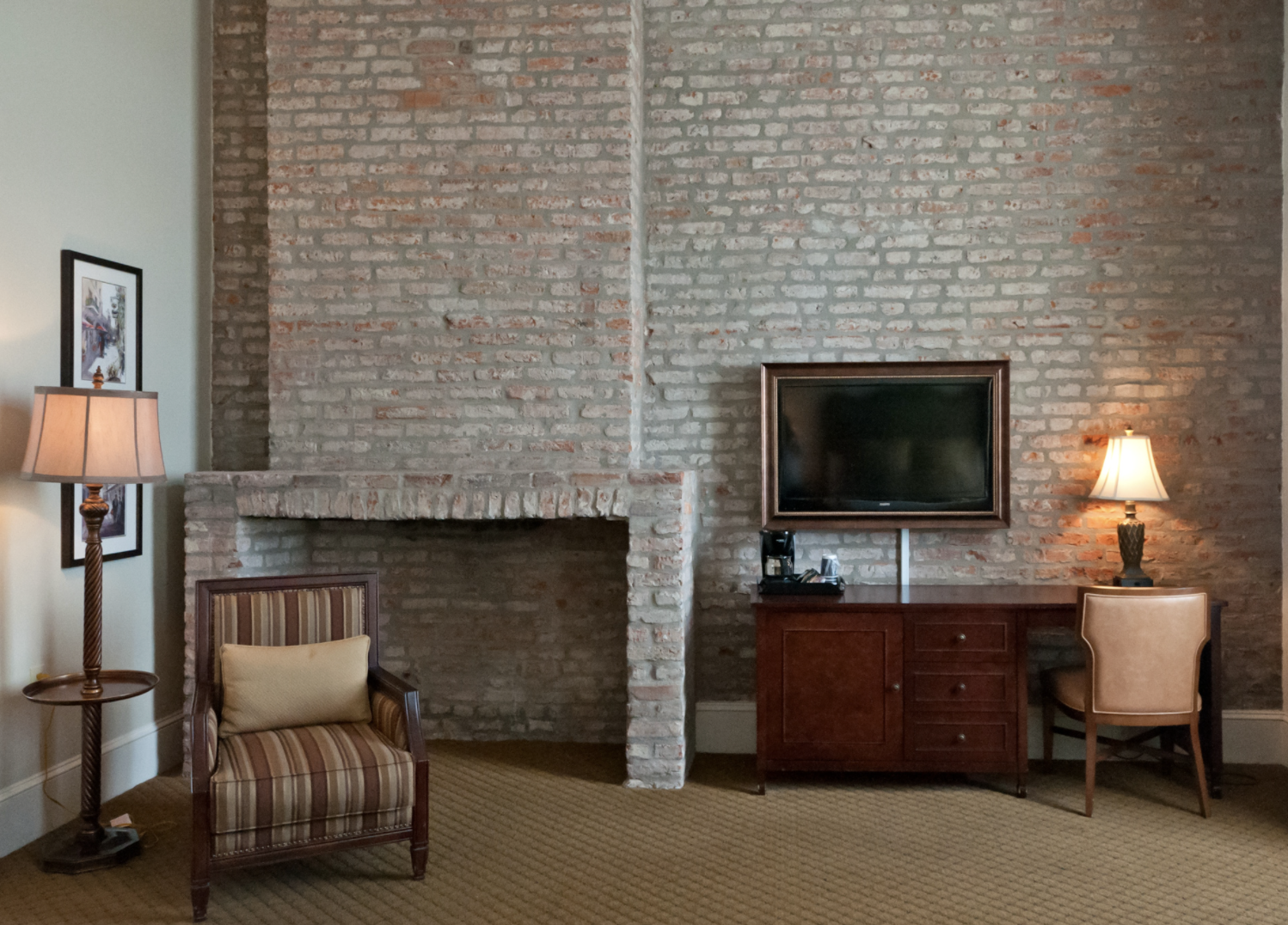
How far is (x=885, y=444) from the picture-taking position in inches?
188

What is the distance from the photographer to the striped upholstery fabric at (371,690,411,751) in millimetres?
3451

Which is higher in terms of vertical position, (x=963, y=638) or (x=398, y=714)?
(x=963, y=638)

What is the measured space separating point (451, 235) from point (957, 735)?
3.02 m

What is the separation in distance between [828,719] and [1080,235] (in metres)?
2.48

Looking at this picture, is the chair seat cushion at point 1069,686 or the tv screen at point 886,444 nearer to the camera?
the chair seat cushion at point 1069,686

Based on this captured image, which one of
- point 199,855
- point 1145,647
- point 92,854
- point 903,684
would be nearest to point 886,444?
point 903,684

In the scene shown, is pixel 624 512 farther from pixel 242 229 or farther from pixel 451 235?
pixel 242 229

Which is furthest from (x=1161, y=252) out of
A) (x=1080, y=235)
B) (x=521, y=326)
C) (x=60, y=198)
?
(x=60, y=198)

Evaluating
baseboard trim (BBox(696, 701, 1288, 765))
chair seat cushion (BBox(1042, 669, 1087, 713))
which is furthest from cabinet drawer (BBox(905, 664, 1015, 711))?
baseboard trim (BBox(696, 701, 1288, 765))

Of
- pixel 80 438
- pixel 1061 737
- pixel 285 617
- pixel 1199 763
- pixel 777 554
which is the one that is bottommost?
pixel 1061 737

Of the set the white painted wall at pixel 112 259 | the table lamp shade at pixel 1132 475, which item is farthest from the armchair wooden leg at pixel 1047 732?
the white painted wall at pixel 112 259

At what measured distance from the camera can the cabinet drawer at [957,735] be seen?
4.20 meters

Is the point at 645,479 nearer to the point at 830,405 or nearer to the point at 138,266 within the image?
the point at 830,405

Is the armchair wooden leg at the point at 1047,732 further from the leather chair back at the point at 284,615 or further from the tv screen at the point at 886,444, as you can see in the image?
the leather chair back at the point at 284,615
